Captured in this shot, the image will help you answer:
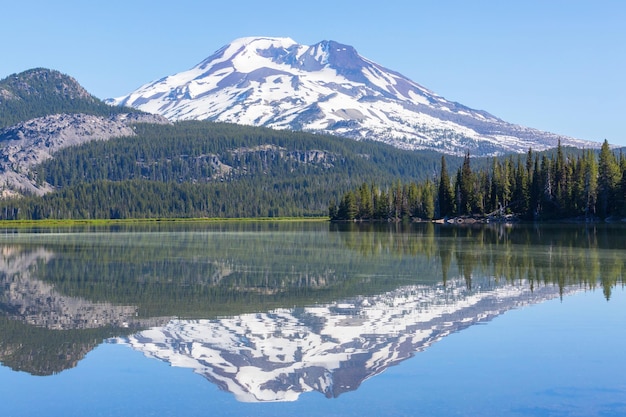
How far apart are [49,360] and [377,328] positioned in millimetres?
10155

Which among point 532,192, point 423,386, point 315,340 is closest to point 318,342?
point 315,340

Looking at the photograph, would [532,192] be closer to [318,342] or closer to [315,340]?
[315,340]

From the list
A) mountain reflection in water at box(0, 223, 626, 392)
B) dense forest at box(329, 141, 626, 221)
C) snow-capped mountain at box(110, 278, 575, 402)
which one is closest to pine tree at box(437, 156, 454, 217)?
dense forest at box(329, 141, 626, 221)

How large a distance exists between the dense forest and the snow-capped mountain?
323 feet

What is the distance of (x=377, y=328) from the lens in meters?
24.7

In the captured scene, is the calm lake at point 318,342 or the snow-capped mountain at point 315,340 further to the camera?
the snow-capped mountain at point 315,340

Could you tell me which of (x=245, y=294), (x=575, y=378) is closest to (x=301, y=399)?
(x=575, y=378)

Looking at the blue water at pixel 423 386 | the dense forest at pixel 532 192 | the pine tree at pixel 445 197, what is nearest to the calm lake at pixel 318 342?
the blue water at pixel 423 386

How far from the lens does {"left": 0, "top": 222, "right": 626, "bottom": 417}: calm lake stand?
17.2 metres

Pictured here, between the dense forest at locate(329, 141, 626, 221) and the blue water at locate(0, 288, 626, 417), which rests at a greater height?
the dense forest at locate(329, 141, 626, 221)

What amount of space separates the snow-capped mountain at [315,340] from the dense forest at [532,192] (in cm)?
9834

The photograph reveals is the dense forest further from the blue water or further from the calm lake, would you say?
the blue water

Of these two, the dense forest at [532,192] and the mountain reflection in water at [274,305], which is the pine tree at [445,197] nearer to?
the dense forest at [532,192]

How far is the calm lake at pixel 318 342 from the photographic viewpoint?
17250 mm
